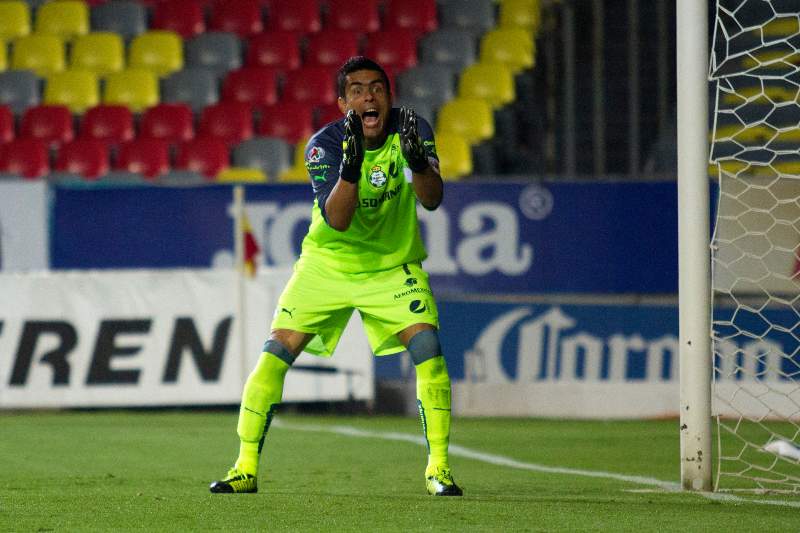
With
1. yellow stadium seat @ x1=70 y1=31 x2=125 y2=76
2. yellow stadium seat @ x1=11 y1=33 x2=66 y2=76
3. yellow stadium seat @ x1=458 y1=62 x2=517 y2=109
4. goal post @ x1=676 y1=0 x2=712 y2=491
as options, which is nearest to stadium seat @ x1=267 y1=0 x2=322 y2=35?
yellow stadium seat @ x1=70 y1=31 x2=125 y2=76

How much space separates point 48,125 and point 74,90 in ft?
2.41

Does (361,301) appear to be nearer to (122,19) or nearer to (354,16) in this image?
(354,16)

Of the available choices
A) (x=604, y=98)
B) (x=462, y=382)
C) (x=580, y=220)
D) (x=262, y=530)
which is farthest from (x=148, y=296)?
(x=262, y=530)

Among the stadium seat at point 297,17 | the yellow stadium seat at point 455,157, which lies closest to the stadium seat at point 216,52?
the stadium seat at point 297,17

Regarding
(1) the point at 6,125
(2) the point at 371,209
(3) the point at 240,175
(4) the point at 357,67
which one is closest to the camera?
(4) the point at 357,67

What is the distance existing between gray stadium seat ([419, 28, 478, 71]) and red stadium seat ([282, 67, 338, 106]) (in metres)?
1.08

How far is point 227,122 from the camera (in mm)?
14492

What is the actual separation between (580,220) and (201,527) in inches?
317

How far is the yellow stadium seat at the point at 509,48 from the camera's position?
14.9 meters

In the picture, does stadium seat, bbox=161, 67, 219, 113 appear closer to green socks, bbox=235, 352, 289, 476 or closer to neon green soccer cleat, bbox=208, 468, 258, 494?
green socks, bbox=235, 352, 289, 476

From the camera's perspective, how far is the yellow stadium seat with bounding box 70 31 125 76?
15.4 meters

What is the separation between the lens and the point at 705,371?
561cm

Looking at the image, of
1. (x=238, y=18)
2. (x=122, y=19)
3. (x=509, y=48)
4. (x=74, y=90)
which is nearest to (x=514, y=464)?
(x=509, y=48)

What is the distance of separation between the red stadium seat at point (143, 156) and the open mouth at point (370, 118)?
878 cm
